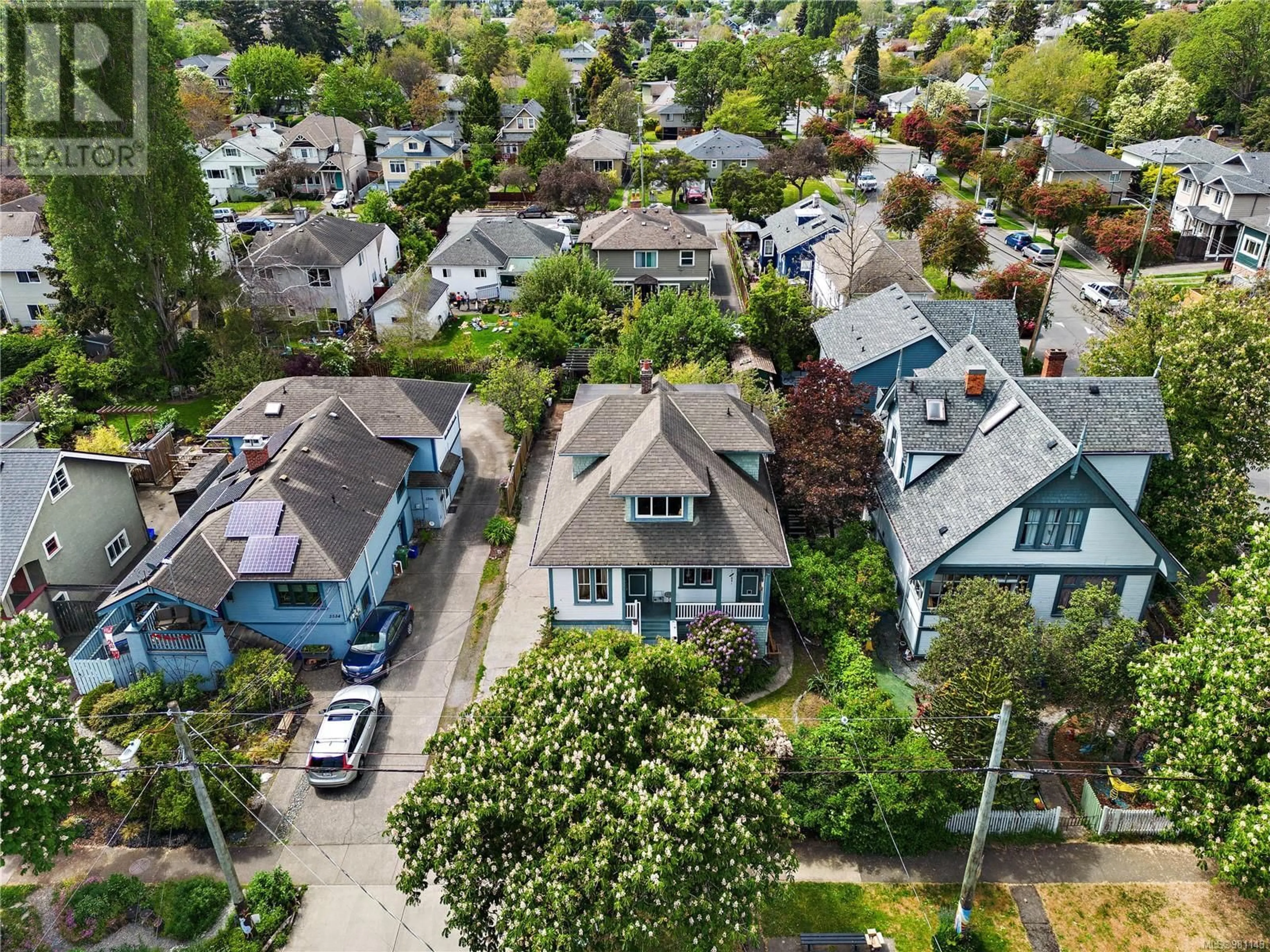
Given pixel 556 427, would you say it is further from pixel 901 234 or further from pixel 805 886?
pixel 901 234

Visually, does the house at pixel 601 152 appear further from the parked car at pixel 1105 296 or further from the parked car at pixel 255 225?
the parked car at pixel 1105 296

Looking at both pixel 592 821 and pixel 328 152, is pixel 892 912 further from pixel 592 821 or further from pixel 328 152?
pixel 328 152

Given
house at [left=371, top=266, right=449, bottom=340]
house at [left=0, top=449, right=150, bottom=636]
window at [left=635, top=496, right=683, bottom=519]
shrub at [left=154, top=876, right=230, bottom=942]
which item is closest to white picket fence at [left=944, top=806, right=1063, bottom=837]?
A: window at [left=635, top=496, right=683, bottom=519]

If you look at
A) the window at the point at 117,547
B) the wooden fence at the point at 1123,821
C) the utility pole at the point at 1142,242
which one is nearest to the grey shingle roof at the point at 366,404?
the window at the point at 117,547

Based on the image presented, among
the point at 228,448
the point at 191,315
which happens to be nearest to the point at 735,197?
the point at 191,315

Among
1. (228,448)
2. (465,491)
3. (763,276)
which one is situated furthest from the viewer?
(763,276)
